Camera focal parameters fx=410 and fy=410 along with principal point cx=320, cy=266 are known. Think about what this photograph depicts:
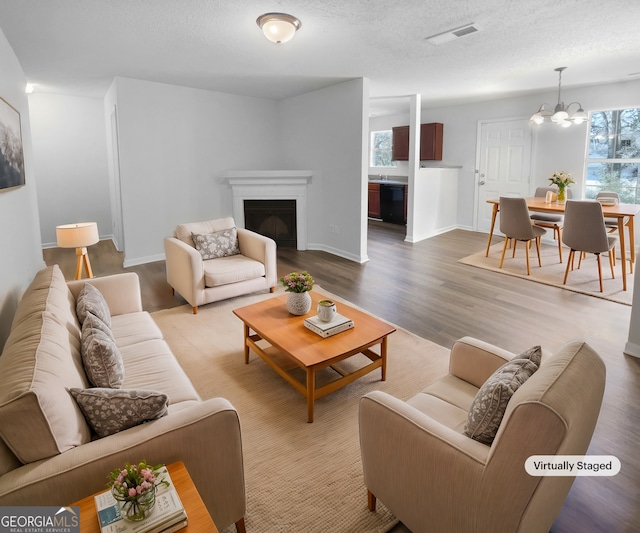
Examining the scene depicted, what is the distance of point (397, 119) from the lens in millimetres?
9164

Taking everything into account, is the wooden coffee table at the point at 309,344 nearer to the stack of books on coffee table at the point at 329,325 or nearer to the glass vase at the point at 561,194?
the stack of books on coffee table at the point at 329,325

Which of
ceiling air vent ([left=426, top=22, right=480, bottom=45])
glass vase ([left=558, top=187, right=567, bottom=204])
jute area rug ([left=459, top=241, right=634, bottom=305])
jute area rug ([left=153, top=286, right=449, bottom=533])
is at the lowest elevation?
jute area rug ([left=153, top=286, right=449, bottom=533])

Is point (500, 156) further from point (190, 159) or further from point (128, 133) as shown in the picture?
point (128, 133)

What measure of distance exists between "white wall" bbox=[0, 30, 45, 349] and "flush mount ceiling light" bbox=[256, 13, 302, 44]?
1950mm

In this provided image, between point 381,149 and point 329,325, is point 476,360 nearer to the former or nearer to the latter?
point 329,325

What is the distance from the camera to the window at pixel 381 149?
9680 mm

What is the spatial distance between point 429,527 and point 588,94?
6.76 meters

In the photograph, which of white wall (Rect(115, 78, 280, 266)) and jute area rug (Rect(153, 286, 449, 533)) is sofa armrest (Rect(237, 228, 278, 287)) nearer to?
jute area rug (Rect(153, 286, 449, 533))

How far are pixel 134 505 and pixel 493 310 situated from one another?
3.55 metres

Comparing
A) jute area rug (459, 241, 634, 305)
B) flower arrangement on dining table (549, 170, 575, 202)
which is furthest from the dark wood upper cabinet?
flower arrangement on dining table (549, 170, 575, 202)

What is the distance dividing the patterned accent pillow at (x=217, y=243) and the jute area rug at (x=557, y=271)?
10.2 feet

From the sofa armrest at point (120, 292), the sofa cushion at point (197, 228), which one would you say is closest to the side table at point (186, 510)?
the sofa armrest at point (120, 292)

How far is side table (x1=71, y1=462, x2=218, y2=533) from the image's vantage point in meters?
1.12

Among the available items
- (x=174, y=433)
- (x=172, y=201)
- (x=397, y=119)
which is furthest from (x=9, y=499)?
(x=397, y=119)
